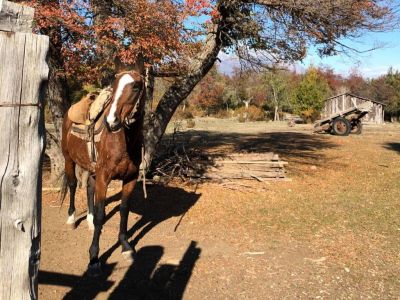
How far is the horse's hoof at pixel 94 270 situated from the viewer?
4.95 metres

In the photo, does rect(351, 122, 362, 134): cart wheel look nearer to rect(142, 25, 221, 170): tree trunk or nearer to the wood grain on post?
rect(142, 25, 221, 170): tree trunk

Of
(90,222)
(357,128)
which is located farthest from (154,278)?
(357,128)

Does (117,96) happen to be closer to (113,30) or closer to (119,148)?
(119,148)

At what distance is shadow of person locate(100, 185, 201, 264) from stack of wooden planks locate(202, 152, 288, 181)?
1.26m

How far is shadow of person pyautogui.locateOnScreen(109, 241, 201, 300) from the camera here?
4.46 metres

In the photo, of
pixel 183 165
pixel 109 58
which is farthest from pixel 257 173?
Answer: pixel 109 58

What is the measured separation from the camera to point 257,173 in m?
10.4

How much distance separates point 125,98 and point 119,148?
87 centimetres

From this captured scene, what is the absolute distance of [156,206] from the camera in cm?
816

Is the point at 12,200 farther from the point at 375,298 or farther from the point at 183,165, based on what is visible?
the point at 183,165

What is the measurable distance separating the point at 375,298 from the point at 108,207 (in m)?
5.15

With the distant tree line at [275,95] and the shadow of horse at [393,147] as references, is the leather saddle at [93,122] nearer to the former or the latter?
the shadow of horse at [393,147]

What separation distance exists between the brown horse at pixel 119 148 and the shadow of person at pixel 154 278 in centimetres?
32

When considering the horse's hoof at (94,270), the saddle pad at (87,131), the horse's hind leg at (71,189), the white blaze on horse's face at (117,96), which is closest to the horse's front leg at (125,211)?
the horse's hoof at (94,270)
